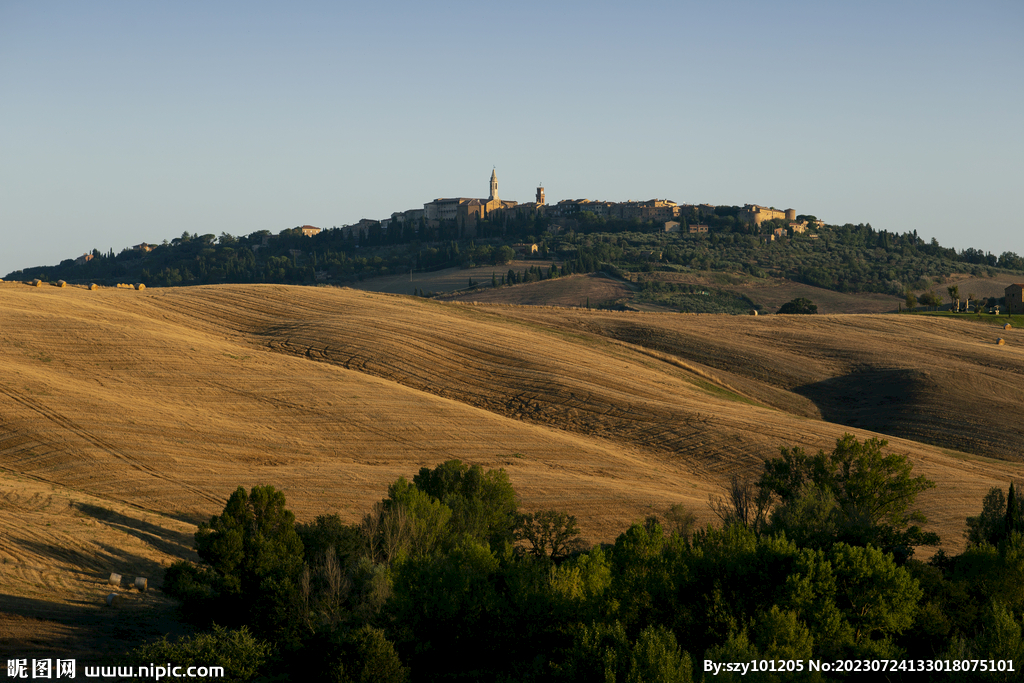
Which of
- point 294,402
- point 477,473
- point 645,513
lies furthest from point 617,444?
point 294,402

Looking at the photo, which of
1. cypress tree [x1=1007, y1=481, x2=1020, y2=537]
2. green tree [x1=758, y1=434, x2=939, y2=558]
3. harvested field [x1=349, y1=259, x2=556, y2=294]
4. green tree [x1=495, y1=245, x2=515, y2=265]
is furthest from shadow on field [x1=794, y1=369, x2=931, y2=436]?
green tree [x1=495, y1=245, x2=515, y2=265]

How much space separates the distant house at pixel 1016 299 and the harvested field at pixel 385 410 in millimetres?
31802

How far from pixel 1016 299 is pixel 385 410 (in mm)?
92360

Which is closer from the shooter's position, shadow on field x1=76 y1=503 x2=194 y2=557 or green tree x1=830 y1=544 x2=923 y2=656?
green tree x1=830 y1=544 x2=923 y2=656

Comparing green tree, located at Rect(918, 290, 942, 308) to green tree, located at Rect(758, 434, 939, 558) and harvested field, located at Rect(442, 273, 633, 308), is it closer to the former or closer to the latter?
harvested field, located at Rect(442, 273, 633, 308)

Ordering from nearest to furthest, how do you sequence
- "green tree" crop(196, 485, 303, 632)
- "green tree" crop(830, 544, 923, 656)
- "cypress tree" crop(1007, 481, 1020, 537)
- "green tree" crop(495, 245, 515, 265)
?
1. "green tree" crop(830, 544, 923, 656)
2. "green tree" crop(196, 485, 303, 632)
3. "cypress tree" crop(1007, 481, 1020, 537)
4. "green tree" crop(495, 245, 515, 265)

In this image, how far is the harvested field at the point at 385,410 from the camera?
36.8 m

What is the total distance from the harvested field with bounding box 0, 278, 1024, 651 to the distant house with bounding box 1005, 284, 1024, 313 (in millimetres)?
31802

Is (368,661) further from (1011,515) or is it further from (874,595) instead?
(1011,515)

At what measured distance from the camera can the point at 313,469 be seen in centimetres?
4325

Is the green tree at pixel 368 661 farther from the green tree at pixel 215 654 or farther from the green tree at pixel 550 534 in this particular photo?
the green tree at pixel 550 534

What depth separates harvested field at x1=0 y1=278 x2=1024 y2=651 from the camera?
36806mm

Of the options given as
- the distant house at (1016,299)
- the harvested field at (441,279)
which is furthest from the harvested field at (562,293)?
the distant house at (1016,299)

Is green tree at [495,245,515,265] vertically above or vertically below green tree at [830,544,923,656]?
above
